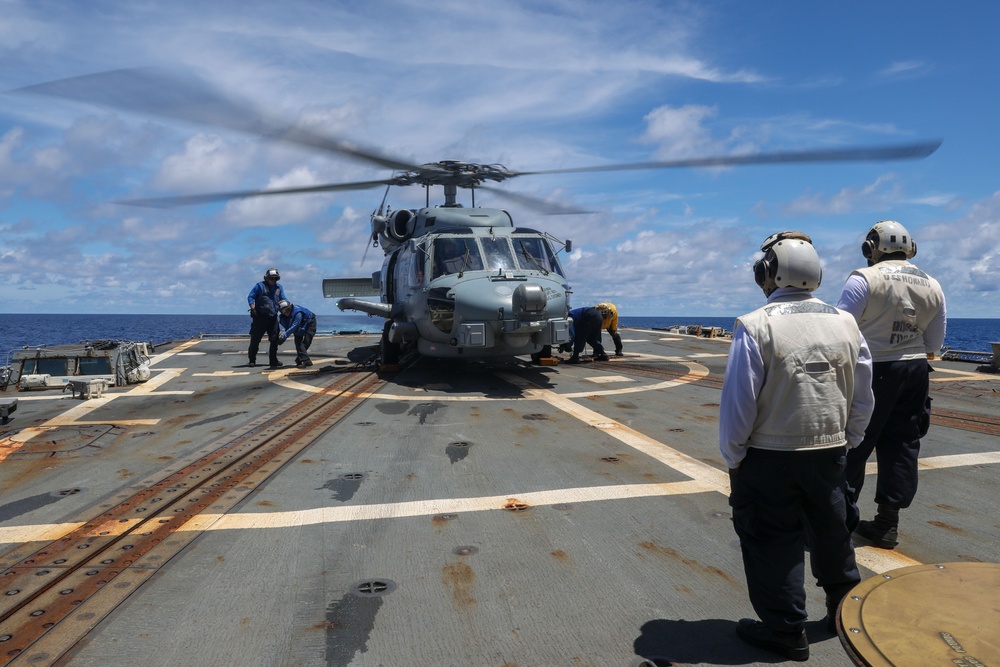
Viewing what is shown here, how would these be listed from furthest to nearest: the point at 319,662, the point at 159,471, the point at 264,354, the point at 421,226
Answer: the point at 264,354, the point at 421,226, the point at 159,471, the point at 319,662

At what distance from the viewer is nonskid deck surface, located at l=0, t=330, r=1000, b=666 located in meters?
2.63

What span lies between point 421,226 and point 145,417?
236 inches

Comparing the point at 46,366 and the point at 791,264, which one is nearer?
the point at 791,264

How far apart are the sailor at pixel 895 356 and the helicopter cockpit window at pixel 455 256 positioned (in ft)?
22.7

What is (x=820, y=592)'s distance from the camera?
308 centimetres

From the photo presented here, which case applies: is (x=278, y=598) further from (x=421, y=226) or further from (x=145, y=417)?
(x=421, y=226)

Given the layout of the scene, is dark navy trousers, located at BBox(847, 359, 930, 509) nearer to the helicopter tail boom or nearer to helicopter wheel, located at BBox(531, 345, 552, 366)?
helicopter wheel, located at BBox(531, 345, 552, 366)

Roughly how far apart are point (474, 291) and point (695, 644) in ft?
24.0

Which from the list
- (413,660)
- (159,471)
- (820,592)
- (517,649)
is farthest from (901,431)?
(159,471)

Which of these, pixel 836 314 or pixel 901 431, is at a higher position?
pixel 836 314

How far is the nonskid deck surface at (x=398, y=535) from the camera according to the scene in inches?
104

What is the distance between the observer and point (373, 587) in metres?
3.08

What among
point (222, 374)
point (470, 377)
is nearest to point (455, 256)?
point (470, 377)

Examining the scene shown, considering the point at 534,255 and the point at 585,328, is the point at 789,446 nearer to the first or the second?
the point at 534,255
